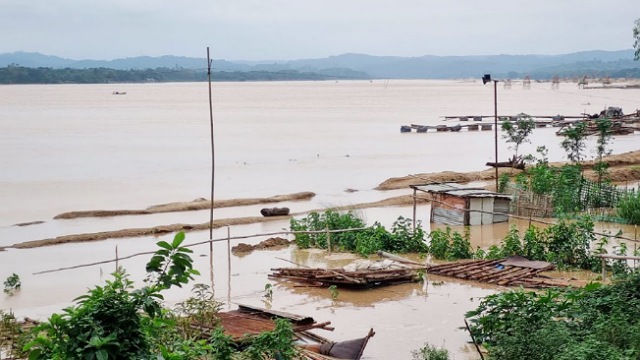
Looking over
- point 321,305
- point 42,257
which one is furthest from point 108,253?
point 321,305

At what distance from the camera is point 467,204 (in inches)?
714

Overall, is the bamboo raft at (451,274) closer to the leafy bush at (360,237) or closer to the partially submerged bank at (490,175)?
the leafy bush at (360,237)

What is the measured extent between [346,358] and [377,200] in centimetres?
1656

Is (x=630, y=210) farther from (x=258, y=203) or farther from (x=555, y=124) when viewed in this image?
(x=555, y=124)

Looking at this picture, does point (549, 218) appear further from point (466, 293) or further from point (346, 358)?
point (346, 358)

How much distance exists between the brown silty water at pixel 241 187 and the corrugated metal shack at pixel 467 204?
372 mm

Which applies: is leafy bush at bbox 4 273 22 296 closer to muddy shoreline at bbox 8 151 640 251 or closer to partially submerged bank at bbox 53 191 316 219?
muddy shoreline at bbox 8 151 640 251

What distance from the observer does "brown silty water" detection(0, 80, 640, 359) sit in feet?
41.4

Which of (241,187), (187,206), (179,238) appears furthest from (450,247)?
(241,187)

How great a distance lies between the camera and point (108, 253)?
59.8 ft

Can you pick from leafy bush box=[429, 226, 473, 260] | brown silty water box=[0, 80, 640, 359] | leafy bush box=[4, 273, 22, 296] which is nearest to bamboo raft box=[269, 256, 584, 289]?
brown silty water box=[0, 80, 640, 359]

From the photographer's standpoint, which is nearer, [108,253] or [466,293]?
[466,293]

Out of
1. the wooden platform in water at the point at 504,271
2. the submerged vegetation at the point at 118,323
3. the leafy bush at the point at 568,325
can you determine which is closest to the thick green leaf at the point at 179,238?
the submerged vegetation at the point at 118,323

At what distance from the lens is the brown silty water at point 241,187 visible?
12.6 metres
